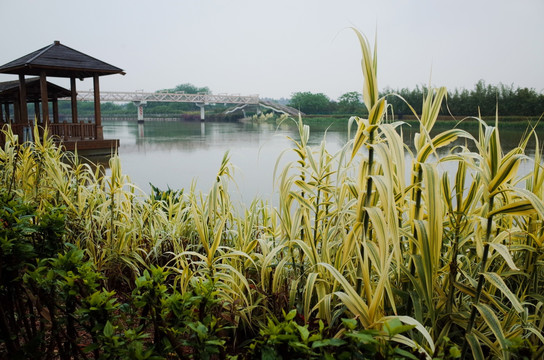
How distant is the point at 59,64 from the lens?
9.12 metres

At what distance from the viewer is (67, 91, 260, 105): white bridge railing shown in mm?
28972

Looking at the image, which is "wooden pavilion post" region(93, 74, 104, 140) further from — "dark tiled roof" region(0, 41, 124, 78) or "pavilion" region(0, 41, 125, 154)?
"dark tiled roof" region(0, 41, 124, 78)

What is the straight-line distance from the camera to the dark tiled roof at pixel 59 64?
895 cm

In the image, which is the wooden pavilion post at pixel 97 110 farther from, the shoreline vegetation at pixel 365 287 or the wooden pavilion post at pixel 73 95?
the shoreline vegetation at pixel 365 287

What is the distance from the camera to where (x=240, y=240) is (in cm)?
138

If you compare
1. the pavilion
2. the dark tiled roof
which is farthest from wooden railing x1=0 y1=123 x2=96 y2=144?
the dark tiled roof

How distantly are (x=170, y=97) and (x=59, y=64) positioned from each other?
23.7 m

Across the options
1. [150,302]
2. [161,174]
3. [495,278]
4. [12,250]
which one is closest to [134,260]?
[12,250]

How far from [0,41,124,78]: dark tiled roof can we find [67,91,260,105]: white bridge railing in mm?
17303

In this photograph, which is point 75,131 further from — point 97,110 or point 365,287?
point 365,287

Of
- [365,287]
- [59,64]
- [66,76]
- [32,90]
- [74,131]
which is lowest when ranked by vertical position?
[365,287]

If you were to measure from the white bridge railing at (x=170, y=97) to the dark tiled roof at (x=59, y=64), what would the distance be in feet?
56.8

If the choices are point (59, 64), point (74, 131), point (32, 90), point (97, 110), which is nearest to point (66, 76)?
point (59, 64)

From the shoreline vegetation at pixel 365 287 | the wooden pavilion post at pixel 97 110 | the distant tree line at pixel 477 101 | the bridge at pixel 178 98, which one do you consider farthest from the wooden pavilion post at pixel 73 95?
the bridge at pixel 178 98
